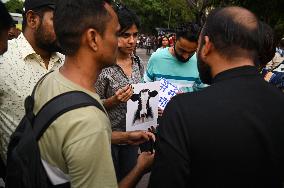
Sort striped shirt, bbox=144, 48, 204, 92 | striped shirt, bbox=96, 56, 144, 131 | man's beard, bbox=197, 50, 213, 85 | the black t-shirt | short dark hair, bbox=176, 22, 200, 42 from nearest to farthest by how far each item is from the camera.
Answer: the black t-shirt → man's beard, bbox=197, 50, 213, 85 → striped shirt, bbox=96, 56, 144, 131 → short dark hair, bbox=176, 22, 200, 42 → striped shirt, bbox=144, 48, 204, 92

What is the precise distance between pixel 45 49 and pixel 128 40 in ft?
2.54

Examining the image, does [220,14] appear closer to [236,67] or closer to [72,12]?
[236,67]

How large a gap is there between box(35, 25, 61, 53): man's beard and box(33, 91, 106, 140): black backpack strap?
115 centimetres

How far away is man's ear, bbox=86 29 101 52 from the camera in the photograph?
1629mm

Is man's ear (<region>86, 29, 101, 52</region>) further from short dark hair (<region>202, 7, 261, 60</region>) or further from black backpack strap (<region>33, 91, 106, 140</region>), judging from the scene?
short dark hair (<region>202, 7, 261, 60</region>)

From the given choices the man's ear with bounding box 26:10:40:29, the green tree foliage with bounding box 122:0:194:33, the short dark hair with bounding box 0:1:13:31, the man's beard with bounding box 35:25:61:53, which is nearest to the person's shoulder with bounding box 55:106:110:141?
the short dark hair with bounding box 0:1:13:31

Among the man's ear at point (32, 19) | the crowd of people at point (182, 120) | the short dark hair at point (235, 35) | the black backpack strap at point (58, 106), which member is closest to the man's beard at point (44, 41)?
the man's ear at point (32, 19)

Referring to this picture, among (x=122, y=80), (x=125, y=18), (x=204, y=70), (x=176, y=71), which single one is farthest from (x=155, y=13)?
(x=204, y=70)

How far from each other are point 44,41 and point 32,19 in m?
0.17

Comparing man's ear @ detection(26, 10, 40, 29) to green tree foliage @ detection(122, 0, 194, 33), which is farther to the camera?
green tree foliage @ detection(122, 0, 194, 33)

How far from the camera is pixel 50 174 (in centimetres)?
148

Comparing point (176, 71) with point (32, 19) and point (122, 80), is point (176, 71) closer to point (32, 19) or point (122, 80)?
point (122, 80)

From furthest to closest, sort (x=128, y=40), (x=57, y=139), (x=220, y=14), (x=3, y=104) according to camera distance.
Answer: (x=128, y=40), (x=3, y=104), (x=220, y=14), (x=57, y=139)

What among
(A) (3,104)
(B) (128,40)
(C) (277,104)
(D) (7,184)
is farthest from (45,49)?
(C) (277,104)
